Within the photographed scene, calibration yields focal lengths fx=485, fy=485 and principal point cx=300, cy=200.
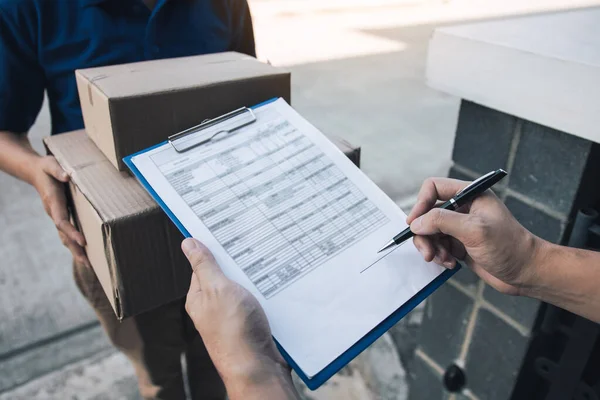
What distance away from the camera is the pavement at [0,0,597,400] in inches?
66.7

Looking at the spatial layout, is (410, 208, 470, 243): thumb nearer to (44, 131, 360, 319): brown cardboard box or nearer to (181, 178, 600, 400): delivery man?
(181, 178, 600, 400): delivery man

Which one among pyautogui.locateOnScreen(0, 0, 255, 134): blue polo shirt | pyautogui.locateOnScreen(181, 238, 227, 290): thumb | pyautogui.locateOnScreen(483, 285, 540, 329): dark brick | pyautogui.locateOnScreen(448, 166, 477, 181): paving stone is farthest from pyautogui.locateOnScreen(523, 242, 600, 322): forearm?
pyautogui.locateOnScreen(0, 0, 255, 134): blue polo shirt

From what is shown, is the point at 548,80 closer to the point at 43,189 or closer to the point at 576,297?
the point at 576,297

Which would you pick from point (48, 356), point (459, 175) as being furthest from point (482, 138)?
point (48, 356)

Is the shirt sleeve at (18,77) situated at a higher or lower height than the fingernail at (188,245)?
higher

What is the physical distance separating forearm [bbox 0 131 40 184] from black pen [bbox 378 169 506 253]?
0.65 m

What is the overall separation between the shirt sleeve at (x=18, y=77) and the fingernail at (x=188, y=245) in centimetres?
56

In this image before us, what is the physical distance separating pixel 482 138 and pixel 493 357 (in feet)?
1.72

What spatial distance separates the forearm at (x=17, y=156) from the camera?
909 millimetres

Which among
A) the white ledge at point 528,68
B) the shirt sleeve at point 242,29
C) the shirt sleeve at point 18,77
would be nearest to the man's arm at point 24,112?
the shirt sleeve at point 18,77

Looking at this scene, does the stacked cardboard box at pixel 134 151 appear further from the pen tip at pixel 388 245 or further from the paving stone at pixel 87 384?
the paving stone at pixel 87 384

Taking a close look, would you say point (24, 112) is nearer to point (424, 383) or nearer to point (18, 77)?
point (18, 77)

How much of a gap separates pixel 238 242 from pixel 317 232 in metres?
0.12

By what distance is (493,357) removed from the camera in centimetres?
116
